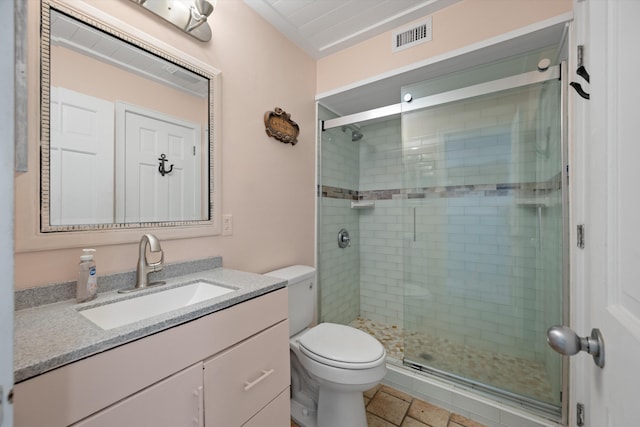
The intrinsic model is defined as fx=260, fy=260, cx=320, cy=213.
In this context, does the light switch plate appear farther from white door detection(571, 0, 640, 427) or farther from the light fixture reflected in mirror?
white door detection(571, 0, 640, 427)

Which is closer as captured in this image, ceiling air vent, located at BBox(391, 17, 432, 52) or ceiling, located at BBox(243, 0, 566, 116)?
ceiling, located at BBox(243, 0, 566, 116)

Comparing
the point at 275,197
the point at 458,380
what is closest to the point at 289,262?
the point at 275,197

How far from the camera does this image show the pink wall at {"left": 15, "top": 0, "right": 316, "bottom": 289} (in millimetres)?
887

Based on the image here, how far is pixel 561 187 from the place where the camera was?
4.71 ft

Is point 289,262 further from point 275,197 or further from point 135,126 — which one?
point 135,126

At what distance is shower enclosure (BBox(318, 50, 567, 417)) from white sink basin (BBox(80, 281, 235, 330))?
120 cm

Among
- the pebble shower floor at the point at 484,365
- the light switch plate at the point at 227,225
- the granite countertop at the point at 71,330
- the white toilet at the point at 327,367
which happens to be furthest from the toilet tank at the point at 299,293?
the pebble shower floor at the point at 484,365

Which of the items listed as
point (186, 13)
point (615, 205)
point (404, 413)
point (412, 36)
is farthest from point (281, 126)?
point (404, 413)

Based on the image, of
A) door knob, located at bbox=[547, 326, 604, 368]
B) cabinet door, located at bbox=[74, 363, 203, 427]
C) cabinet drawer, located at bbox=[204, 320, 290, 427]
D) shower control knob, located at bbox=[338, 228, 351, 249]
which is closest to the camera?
door knob, located at bbox=[547, 326, 604, 368]

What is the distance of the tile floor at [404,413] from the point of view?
1502 millimetres

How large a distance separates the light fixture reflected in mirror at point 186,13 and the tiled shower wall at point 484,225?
131 cm

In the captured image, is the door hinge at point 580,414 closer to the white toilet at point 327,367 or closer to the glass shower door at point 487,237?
the glass shower door at point 487,237

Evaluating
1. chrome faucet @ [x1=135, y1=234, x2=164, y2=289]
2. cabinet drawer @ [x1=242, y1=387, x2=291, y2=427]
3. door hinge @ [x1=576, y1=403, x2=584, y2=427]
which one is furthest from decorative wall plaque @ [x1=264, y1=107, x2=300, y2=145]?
door hinge @ [x1=576, y1=403, x2=584, y2=427]

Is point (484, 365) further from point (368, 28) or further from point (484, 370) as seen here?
point (368, 28)
